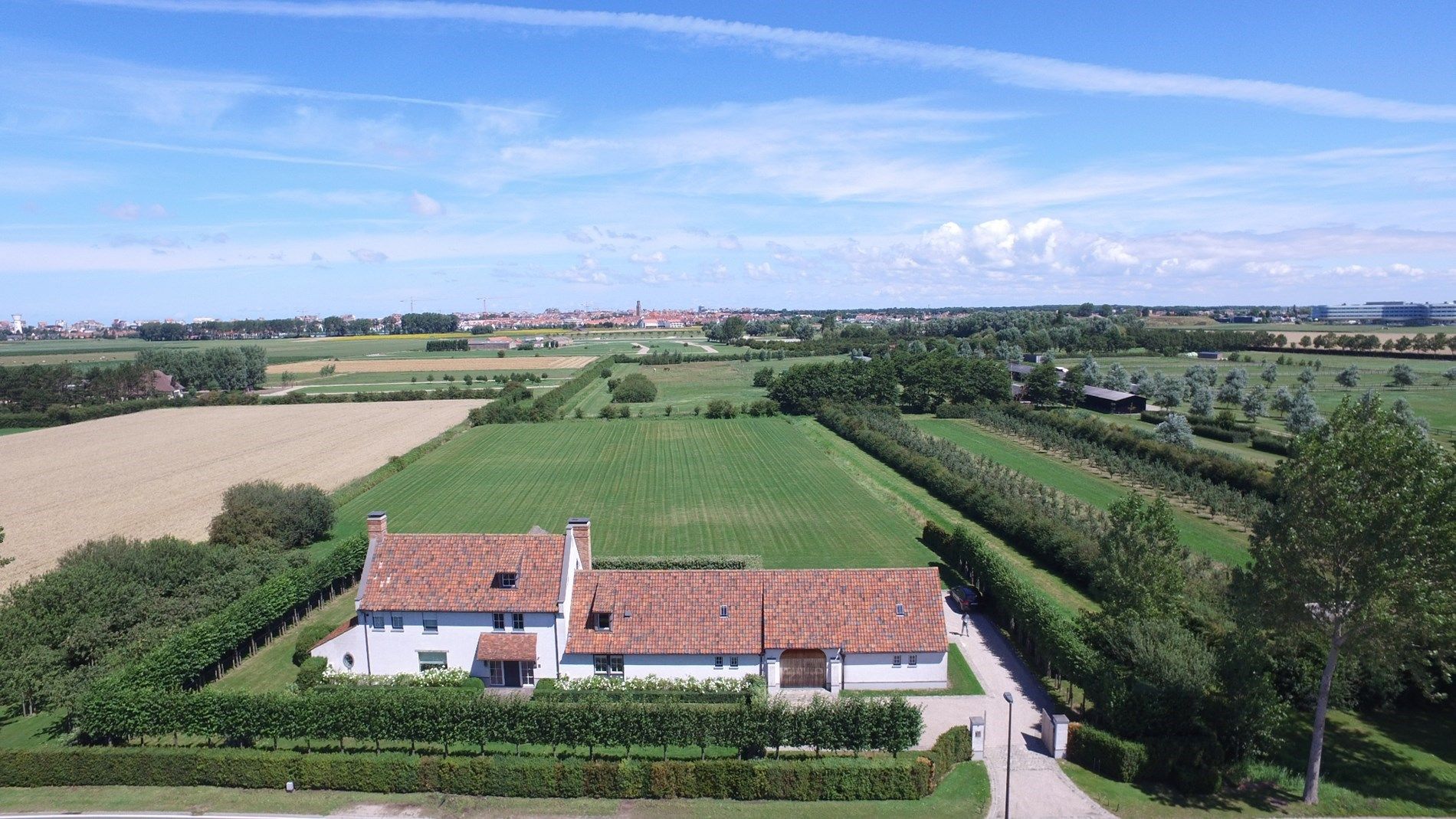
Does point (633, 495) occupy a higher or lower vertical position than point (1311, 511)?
lower

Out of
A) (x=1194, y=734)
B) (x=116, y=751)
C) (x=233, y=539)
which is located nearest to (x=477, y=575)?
(x=116, y=751)

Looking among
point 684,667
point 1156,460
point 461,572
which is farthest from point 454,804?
point 1156,460

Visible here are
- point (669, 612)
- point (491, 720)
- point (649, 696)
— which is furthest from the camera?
point (669, 612)

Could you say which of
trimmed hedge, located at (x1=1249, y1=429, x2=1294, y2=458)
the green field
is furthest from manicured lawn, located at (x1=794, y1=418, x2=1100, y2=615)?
trimmed hedge, located at (x1=1249, y1=429, x2=1294, y2=458)

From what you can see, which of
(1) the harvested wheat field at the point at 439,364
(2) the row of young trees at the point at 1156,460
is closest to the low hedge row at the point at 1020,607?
(2) the row of young trees at the point at 1156,460

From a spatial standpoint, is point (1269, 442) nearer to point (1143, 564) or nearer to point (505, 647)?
point (1143, 564)

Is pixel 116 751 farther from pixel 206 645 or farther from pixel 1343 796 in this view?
pixel 1343 796

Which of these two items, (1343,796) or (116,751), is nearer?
(1343,796)
